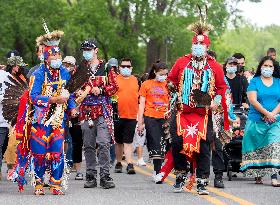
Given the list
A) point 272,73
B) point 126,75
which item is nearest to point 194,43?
point 272,73

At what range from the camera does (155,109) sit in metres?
15.2

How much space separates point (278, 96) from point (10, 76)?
3.91 metres

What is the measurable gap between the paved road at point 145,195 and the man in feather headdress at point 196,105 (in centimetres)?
40

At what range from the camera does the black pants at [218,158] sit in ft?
44.0

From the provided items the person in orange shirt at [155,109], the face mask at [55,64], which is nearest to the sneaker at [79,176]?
the person in orange shirt at [155,109]

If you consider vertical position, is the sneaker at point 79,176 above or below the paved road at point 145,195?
above

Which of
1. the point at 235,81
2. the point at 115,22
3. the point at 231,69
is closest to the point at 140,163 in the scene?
the point at 235,81

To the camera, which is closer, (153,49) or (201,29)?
(201,29)

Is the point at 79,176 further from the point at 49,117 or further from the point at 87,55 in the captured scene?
the point at 49,117

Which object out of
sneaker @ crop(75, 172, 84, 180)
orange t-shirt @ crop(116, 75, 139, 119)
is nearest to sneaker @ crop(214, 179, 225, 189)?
sneaker @ crop(75, 172, 84, 180)

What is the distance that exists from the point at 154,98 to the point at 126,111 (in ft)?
6.29

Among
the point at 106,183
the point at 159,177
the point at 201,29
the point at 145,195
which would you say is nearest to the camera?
the point at 145,195

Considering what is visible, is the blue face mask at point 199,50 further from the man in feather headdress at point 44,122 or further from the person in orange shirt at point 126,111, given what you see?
the person in orange shirt at point 126,111

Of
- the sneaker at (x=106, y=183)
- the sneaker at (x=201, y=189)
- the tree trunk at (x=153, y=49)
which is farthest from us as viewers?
the tree trunk at (x=153, y=49)
